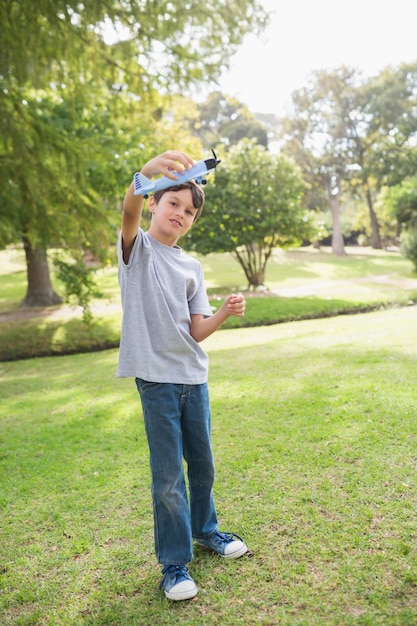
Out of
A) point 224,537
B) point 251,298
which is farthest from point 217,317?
point 251,298

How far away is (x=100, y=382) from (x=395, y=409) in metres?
3.94

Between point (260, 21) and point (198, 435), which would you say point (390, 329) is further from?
point (198, 435)

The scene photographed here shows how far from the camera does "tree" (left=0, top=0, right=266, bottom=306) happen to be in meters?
8.12

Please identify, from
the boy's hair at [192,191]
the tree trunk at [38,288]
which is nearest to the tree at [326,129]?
the tree trunk at [38,288]

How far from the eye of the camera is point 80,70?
353 inches

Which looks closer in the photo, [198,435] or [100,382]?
[198,435]

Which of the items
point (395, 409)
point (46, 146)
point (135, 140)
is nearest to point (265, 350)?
point (395, 409)

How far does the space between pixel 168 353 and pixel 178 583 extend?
1.00 metres

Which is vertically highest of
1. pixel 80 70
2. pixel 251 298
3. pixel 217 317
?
pixel 80 70

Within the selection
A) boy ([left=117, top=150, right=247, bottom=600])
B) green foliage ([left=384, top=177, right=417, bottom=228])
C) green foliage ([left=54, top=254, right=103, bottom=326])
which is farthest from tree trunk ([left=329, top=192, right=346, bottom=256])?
boy ([left=117, top=150, right=247, bottom=600])

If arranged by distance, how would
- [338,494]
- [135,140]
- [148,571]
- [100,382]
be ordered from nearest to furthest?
[148,571] < [338,494] < [100,382] < [135,140]

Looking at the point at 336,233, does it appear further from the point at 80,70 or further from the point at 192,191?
the point at 192,191

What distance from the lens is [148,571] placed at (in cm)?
271

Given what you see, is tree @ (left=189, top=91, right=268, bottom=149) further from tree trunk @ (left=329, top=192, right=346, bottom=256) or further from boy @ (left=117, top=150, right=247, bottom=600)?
boy @ (left=117, top=150, right=247, bottom=600)
